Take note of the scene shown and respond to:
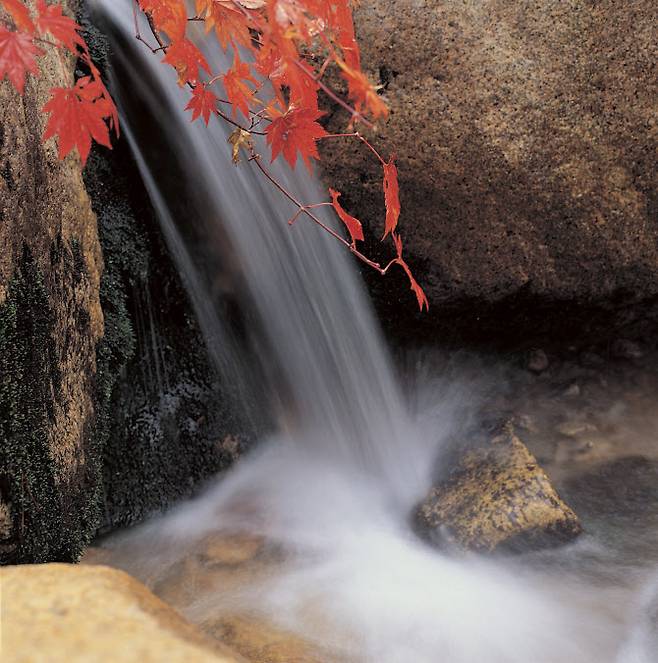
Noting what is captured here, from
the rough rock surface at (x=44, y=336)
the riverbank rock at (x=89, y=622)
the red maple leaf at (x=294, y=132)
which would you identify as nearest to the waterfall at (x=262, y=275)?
the rough rock surface at (x=44, y=336)

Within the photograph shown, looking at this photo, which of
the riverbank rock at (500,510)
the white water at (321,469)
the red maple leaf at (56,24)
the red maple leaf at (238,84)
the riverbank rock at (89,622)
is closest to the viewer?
the riverbank rock at (89,622)

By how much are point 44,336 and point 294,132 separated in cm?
138

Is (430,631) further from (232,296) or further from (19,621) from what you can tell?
(232,296)

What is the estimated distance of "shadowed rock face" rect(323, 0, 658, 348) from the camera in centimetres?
388

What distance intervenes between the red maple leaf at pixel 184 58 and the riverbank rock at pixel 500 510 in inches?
98.6

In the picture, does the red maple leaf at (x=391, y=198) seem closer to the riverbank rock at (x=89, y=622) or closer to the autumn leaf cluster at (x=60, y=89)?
the autumn leaf cluster at (x=60, y=89)

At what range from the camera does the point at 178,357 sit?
3984 millimetres

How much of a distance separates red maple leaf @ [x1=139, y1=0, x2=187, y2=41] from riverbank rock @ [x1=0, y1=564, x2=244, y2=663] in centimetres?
219

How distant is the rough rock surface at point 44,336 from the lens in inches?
98.0

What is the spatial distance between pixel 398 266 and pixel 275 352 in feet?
3.31

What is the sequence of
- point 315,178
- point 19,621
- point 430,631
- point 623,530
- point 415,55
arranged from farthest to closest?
point 315,178 < point 415,55 < point 623,530 < point 430,631 < point 19,621

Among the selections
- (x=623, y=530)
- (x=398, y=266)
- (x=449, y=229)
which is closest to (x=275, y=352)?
(x=398, y=266)

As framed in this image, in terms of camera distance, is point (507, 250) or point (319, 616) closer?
point (319, 616)

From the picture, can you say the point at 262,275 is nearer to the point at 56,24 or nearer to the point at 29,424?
the point at 29,424
